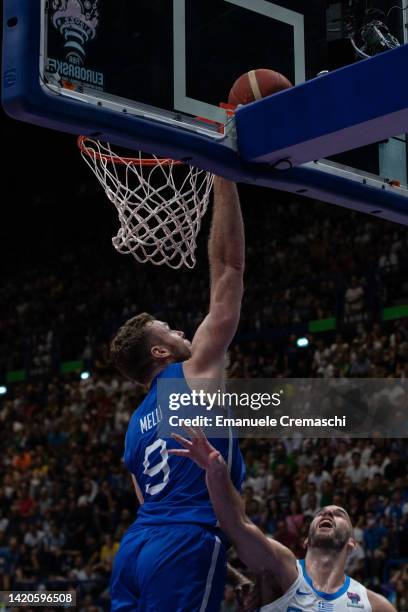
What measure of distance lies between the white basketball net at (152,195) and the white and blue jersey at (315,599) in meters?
1.54

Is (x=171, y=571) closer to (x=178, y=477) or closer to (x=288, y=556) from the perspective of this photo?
(x=178, y=477)

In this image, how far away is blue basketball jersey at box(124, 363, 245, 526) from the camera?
3.46m

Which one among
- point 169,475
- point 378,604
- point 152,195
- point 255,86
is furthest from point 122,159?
point 378,604

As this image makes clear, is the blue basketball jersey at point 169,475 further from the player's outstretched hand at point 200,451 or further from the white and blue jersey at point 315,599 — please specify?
the white and blue jersey at point 315,599

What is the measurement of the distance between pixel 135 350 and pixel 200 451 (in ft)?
2.19

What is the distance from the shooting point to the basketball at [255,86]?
394 centimetres

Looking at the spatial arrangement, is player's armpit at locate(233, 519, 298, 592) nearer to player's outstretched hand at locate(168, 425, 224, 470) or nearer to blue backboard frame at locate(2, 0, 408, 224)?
player's outstretched hand at locate(168, 425, 224, 470)

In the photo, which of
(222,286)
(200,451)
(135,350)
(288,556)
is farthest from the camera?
(288,556)

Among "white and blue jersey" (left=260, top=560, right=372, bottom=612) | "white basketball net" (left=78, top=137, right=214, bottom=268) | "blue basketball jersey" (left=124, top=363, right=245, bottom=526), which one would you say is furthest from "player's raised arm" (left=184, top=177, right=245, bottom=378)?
"white and blue jersey" (left=260, top=560, right=372, bottom=612)

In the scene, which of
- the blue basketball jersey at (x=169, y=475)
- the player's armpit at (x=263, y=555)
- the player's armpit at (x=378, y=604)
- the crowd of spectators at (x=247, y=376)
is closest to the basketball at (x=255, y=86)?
the blue basketball jersey at (x=169, y=475)

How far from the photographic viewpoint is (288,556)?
4.11 m

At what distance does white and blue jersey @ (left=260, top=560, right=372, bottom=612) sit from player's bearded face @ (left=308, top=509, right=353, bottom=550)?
147 mm

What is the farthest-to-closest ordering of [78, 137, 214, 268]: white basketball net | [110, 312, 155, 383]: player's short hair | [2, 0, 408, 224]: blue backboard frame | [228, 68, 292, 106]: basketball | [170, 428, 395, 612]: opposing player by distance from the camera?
1. [78, 137, 214, 268]: white basketball net
2. [228, 68, 292, 106]: basketball
3. [110, 312, 155, 383]: player's short hair
4. [170, 428, 395, 612]: opposing player
5. [2, 0, 408, 224]: blue backboard frame

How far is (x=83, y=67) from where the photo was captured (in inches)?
136
